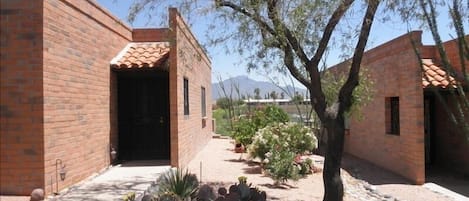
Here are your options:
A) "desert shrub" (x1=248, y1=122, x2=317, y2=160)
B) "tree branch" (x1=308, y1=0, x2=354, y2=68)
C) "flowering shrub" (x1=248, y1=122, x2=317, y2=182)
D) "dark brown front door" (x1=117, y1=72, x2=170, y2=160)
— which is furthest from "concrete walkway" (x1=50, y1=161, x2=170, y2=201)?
"tree branch" (x1=308, y1=0, x2=354, y2=68)

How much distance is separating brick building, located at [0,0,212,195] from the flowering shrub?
2.15 m

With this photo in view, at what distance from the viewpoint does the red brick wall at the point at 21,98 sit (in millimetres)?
7770

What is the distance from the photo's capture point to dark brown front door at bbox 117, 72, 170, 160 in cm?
1260

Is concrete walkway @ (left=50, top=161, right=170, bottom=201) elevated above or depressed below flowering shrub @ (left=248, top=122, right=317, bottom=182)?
below

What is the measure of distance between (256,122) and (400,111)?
17.5ft

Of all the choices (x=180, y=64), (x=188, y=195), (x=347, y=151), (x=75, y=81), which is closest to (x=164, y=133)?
(x=180, y=64)

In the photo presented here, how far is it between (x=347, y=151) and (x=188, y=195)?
13.3m

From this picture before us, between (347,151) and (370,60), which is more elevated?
(370,60)

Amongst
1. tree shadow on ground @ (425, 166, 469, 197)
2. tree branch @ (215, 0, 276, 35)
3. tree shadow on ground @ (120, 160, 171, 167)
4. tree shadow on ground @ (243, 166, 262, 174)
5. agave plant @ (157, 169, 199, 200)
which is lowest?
tree shadow on ground @ (425, 166, 469, 197)

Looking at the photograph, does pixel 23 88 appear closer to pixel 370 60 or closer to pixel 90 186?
pixel 90 186

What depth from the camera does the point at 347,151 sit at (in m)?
18.6

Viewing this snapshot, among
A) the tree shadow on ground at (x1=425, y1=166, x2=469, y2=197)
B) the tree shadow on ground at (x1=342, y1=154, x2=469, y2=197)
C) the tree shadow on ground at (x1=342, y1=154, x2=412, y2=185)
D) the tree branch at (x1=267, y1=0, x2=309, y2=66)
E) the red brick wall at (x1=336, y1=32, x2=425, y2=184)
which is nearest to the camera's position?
the tree branch at (x1=267, y1=0, x2=309, y2=66)

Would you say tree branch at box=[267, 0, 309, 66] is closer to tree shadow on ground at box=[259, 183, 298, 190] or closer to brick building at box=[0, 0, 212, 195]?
brick building at box=[0, 0, 212, 195]

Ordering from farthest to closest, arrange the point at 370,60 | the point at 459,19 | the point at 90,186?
the point at 370,60, the point at 90,186, the point at 459,19
